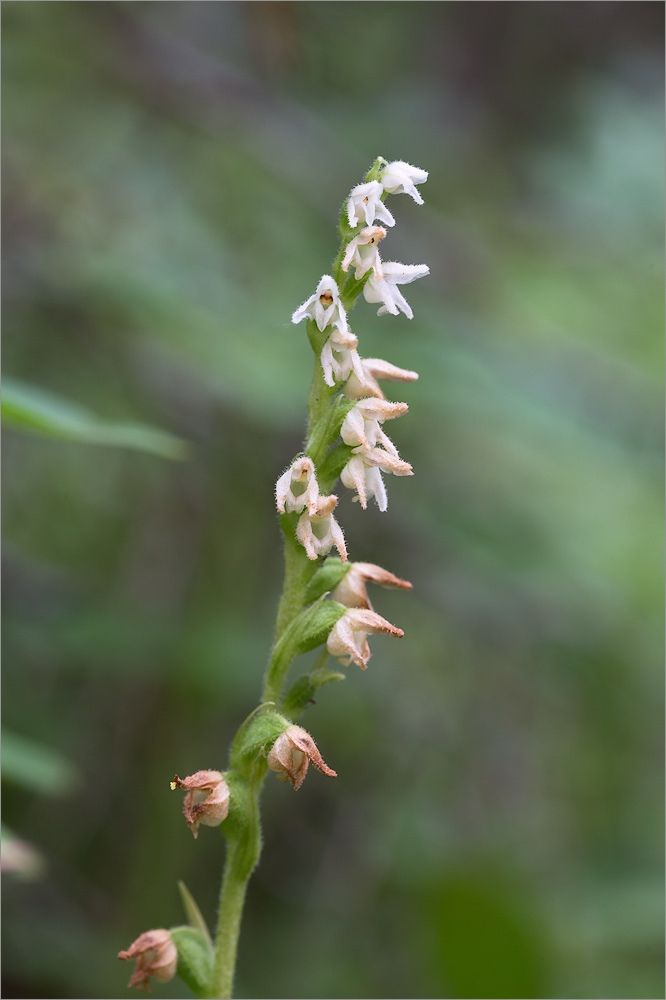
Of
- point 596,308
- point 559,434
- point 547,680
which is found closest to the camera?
point 559,434

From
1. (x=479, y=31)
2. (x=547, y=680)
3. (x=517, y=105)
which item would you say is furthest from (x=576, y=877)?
(x=479, y=31)

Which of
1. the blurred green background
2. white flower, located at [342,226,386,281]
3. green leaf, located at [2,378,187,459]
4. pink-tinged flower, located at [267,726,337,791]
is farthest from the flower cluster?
the blurred green background

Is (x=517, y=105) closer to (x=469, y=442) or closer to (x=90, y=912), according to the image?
(x=469, y=442)

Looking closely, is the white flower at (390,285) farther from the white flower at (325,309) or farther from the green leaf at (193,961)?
the green leaf at (193,961)

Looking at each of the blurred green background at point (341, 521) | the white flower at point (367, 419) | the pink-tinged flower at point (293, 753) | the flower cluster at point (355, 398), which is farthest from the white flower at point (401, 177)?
the blurred green background at point (341, 521)

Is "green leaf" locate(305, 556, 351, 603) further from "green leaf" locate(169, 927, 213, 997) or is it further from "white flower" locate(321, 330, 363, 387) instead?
"green leaf" locate(169, 927, 213, 997)
